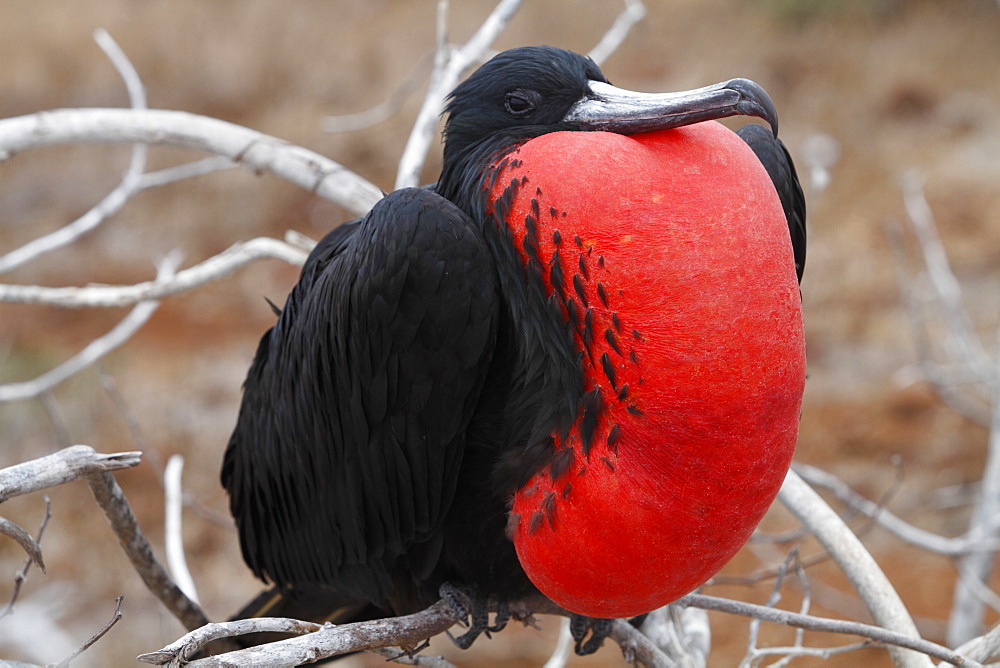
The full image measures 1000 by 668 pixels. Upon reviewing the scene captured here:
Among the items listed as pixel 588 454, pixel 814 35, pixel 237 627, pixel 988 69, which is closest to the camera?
pixel 237 627

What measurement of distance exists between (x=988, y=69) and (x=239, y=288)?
6.70 metres

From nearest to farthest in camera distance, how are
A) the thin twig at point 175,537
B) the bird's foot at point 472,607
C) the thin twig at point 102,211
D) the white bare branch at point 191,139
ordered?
the bird's foot at point 472,607
the white bare branch at point 191,139
the thin twig at point 175,537
the thin twig at point 102,211

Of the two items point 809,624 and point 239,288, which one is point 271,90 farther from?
point 809,624

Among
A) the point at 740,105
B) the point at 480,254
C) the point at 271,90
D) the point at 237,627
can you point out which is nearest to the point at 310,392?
the point at 480,254

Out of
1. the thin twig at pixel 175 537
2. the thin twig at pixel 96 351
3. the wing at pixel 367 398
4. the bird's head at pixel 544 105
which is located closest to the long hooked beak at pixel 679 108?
the bird's head at pixel 544 105

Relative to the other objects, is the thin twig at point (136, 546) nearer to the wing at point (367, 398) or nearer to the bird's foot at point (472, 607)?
the wing at point (367, 398)

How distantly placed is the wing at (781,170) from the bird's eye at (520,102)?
35cm

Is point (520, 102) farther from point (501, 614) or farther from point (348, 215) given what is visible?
point (348, 215)

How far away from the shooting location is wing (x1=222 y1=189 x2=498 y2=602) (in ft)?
4.38

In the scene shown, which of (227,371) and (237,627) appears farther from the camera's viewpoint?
(227,371)

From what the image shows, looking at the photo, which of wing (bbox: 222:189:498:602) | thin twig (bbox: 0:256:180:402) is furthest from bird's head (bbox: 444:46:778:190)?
thin twig (bbox: 0:256:180:402)

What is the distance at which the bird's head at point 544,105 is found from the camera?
1.22m

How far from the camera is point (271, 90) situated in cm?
920

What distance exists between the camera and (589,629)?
1.78 meters
